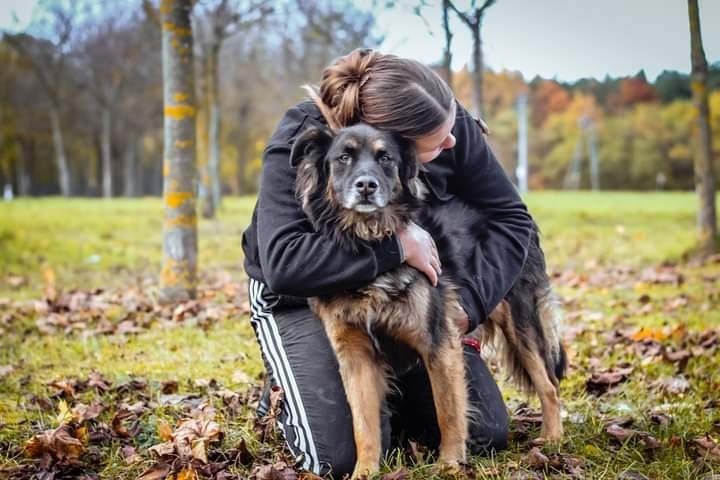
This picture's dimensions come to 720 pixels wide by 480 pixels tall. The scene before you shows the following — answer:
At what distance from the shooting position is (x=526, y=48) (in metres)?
4.81

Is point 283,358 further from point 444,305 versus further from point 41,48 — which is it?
point 41,48

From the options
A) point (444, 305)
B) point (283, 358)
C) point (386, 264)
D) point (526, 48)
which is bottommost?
point (283, 358)

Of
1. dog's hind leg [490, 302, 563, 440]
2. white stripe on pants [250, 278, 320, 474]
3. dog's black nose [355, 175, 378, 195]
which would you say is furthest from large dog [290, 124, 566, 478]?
dog's hind leg [490, 302, 563, 440]

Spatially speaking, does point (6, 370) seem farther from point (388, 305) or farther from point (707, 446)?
point (707, 446)

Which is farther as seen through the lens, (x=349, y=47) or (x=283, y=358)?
(x=349, y=47)

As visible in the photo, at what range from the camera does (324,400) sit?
3.12 meters

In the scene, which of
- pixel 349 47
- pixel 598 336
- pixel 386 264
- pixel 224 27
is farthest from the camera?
pixel 224 27

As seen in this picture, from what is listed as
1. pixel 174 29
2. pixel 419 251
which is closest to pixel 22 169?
pixel 174 29

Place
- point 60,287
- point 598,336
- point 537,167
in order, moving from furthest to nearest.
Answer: point 537,167 < point 60,287 < point 598,336

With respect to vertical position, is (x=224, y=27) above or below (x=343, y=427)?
above

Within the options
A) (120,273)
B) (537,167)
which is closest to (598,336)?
(120,273)

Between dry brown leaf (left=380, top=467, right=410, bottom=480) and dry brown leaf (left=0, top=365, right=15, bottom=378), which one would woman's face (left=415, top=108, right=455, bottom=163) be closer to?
dry brown leaf (left=380, top=467, right=410, bottom=480)

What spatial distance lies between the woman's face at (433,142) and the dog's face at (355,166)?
2.5 inches

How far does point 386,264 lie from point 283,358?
2.38 feet
